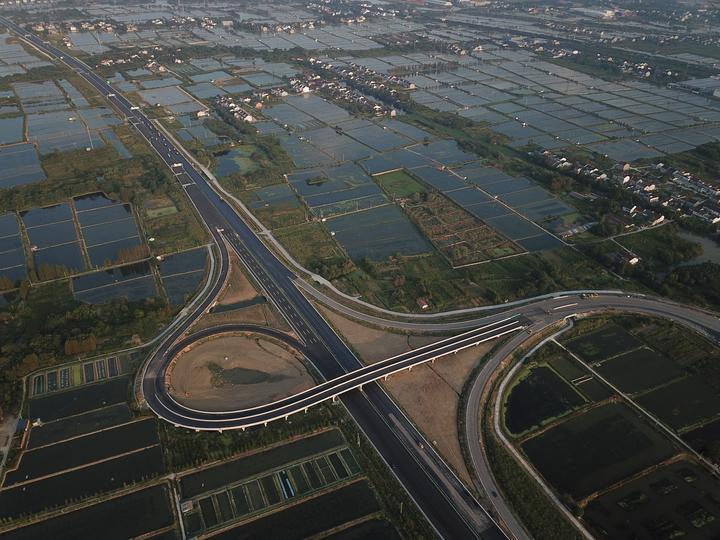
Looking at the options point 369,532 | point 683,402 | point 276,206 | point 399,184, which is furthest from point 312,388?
point 399,184

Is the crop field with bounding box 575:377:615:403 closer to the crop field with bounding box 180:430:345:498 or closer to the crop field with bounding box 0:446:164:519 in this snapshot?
the crop field with bounding box 180:430:345:498

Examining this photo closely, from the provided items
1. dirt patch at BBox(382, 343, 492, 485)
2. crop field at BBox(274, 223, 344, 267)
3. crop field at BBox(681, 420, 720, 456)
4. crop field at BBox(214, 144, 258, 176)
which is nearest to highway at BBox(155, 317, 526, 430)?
dirt patch at BBox(382, 343, 492, 485)

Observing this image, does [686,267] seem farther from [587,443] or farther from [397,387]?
[397,387]

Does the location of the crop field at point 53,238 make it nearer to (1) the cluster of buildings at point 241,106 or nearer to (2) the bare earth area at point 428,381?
(2) the bare earth area at point 428,381

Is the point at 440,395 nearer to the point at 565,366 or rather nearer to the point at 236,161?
the point at 565,366

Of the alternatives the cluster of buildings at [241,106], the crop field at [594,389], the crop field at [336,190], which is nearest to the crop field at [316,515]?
the crop field at [594,389]

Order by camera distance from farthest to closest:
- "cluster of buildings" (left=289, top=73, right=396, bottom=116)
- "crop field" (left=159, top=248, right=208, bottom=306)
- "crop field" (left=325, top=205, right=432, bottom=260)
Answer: "cluster of buildings" (left=289, top=73, right=396, bottom=116) → "crop field" (left=325, top=205, right=432, bottom=260) → "crop field" (left=159, top=248, right=208, bottom=306)

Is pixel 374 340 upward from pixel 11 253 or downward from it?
upward
